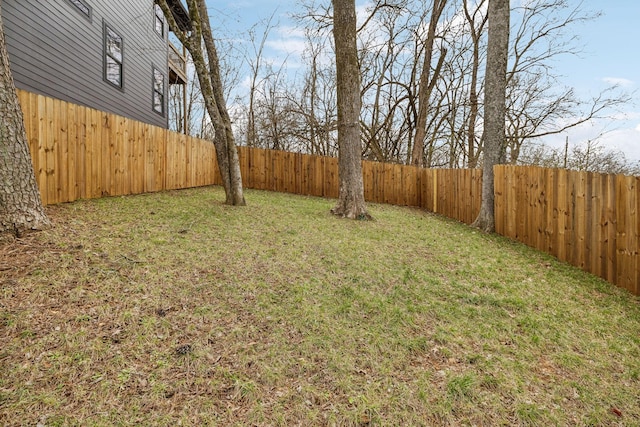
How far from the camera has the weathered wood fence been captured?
3.52 meters

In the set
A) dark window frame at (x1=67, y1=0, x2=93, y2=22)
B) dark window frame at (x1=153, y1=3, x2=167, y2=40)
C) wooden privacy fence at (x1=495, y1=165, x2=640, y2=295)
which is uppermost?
dark window frame at (x1=153, y1=3, x2=167, y2=40)

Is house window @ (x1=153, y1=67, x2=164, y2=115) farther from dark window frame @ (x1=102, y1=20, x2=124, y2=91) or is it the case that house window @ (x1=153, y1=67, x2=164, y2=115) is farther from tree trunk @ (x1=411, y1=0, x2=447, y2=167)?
tree trunk @ (x1=411, y1=0, x2=447, y2=167)

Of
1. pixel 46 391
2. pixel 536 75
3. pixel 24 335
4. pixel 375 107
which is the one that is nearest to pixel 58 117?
pixel 24 335

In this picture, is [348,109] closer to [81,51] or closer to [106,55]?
[81,51]

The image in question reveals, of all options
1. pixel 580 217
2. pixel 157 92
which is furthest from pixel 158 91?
pixel 580 217

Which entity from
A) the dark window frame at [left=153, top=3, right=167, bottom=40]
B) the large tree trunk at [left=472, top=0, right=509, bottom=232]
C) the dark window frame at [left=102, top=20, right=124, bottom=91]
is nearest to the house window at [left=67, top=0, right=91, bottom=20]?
the dark window frame at [left=102, top=20, right=124, bottom=91]

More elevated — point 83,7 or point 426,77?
point 83,7

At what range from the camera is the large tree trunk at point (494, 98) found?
557 centimetres

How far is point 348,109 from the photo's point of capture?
5.88 m

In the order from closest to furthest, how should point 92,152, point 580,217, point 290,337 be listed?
1. point 290,337
2. point 580,217
3. point 92,152

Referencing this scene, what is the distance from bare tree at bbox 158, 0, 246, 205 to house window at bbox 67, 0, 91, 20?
434cm

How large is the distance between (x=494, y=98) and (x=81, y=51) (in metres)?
9.23

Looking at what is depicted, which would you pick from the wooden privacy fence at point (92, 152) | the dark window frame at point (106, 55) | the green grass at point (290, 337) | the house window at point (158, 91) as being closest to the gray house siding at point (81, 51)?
the dark window frame at point (106, 55)

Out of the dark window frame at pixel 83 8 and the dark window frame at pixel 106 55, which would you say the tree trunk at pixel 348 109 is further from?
the dark window frame at pixel 106 55
